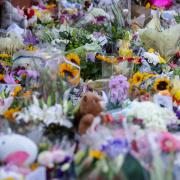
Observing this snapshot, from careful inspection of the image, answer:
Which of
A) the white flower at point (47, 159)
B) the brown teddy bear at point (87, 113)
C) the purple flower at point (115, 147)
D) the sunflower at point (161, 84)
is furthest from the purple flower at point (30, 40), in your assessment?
the purple flower at point (115, 147)

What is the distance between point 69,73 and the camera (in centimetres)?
261

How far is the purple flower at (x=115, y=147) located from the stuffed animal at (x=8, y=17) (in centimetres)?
383

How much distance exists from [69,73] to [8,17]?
10.3ft

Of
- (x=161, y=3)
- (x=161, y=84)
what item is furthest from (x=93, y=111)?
(x=161, y=3)

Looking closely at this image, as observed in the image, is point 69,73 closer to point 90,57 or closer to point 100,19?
point 90,57

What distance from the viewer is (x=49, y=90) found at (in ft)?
7.27

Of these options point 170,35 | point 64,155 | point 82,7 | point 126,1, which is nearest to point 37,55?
point 64,155

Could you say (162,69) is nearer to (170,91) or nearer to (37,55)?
(170,91)

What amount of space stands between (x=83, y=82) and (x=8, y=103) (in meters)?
1.01

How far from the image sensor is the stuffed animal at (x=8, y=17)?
5.41 m

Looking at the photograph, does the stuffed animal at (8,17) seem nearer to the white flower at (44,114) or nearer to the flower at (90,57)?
the flower at (90,57)

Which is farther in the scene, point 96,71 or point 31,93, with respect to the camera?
point 96,71

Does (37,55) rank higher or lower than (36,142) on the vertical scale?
higher

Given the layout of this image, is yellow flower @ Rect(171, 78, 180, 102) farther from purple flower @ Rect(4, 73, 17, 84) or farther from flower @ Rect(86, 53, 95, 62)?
purple flower @ Rect(4, 73, 17, 84)
